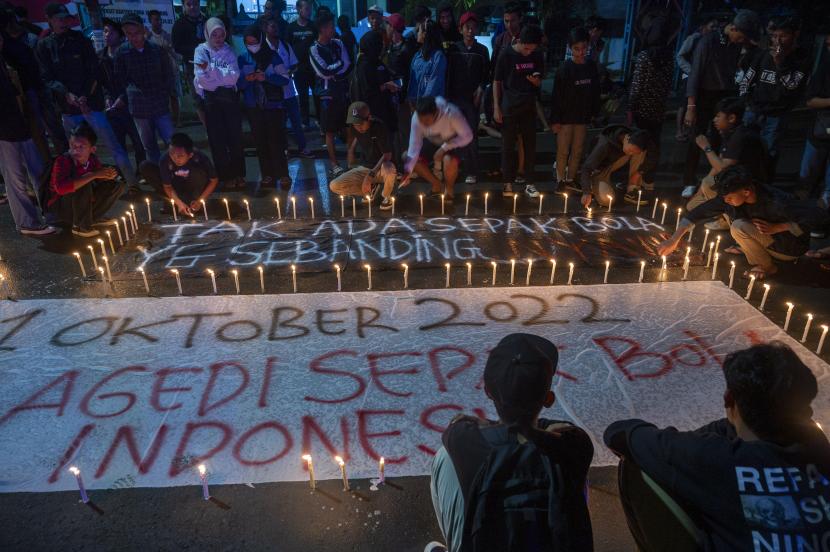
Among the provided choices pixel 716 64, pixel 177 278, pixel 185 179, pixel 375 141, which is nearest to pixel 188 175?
pixel 185 179

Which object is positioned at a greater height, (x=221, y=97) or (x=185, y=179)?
(x=221, y=97)

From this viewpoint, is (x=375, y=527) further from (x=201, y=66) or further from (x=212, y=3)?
(x=212, y=3)

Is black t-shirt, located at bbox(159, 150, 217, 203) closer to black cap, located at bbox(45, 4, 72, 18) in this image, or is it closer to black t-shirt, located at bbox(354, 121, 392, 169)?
black t-shirt, located at bbox(354, 121, 392, 169)

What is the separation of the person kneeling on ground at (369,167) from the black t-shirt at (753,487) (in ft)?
16.6

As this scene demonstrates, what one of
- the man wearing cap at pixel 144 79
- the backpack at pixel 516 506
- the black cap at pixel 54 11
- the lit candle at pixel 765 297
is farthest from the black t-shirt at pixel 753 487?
the black cap at pixel 54 11

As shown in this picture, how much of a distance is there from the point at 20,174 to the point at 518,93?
A: 16.9 feet

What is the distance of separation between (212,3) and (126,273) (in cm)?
1093

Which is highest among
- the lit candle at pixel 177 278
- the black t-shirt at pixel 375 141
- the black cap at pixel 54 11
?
the black cap at pixel 54 11

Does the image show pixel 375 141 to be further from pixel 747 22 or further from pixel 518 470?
pixel 518 470

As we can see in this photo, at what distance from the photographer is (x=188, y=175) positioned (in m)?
6.16

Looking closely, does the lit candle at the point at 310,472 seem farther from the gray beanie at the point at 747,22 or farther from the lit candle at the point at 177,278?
the gray beanie at the point at 747,22

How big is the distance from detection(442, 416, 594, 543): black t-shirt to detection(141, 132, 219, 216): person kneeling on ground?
5.04m

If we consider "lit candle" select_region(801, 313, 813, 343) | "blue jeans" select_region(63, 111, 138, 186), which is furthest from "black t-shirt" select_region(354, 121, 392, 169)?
"lit candle" select_region(801, 313, 813, 343)

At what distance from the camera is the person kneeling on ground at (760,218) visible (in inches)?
182
